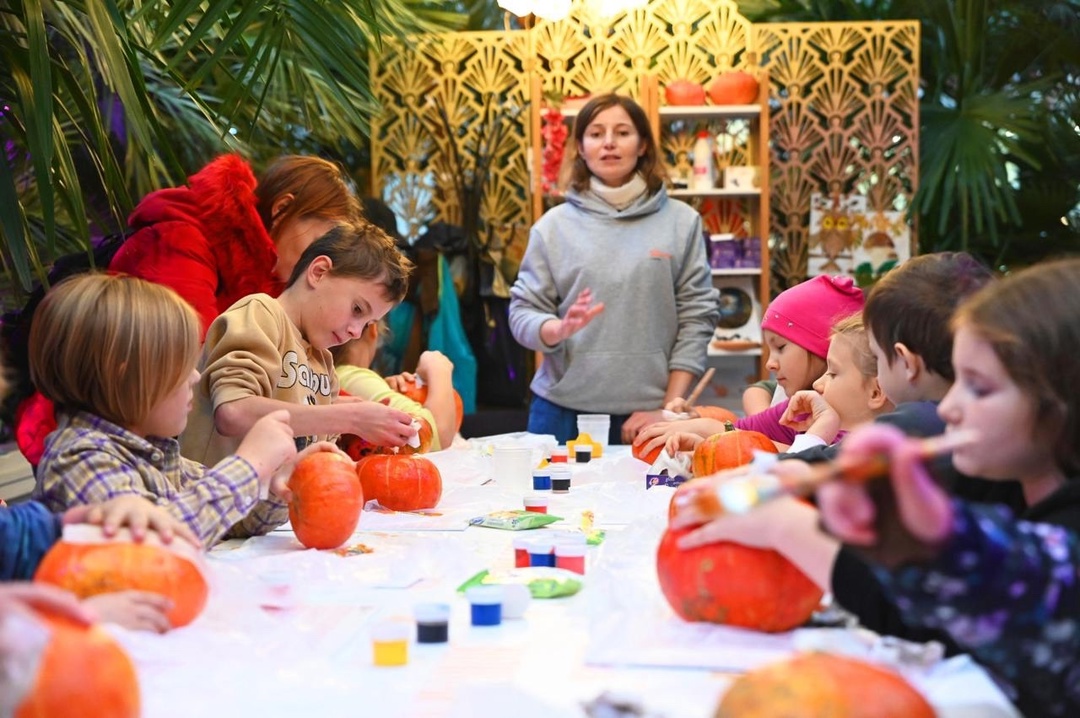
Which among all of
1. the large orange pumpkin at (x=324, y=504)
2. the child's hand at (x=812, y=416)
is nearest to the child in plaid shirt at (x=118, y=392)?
the large orange pumpkin at (x=324, y=504)

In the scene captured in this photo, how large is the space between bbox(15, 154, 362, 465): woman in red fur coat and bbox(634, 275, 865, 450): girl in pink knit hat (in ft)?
3.30

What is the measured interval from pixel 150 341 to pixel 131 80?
1017 mm

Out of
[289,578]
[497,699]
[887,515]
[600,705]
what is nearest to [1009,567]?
[887,515]

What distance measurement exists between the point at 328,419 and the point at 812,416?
1073mm

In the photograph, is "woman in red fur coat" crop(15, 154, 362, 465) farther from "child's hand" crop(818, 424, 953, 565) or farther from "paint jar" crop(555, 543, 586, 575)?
"child's hand" crop(818, 424, 953, 565)

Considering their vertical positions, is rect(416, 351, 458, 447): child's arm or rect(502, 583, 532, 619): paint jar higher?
rect(502, 583, 532, 619): paint jar

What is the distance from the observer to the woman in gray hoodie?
3902 mm

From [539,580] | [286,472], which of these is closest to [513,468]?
[286,472]

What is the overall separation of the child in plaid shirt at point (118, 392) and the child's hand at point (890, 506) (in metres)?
1.07

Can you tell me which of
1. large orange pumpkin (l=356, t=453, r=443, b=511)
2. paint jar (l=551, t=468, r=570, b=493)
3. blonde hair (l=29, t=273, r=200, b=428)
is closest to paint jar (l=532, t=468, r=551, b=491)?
paint jar (l=551, t=468, r=570, b=493)

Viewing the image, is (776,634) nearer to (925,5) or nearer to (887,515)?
(887,515)

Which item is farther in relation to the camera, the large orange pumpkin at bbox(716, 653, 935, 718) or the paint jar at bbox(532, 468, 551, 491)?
the paint jar at bbox(532, 468, 551, 491)

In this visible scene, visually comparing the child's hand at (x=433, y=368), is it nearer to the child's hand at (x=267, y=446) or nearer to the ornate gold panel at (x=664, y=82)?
the child's hand at (x=267, y=446)

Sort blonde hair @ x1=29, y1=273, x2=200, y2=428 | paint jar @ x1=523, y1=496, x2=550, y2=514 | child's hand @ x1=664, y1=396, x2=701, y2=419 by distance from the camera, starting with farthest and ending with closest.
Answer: child's hand @ x1=664, y1=396, x2=701, y2=419
paint jar @ x1=523, y1=496, x2=550, y2=514
blonde hair @ x1=29, y1=273, x2=200, y2=428
